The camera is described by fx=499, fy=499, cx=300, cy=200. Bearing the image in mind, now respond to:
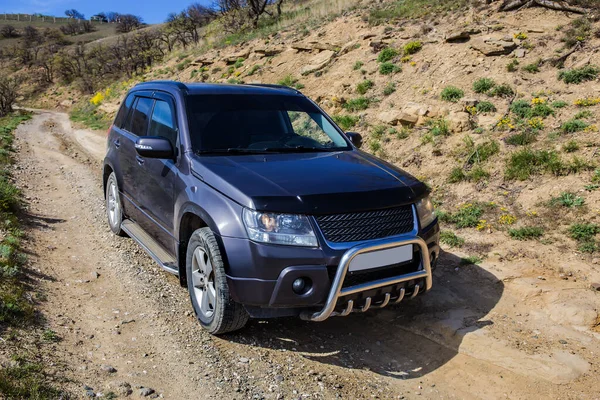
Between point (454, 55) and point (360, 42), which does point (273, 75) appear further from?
point (454, 55)

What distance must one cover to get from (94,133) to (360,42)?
10607mm

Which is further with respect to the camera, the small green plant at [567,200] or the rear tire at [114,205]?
the small green plant at [567,200]

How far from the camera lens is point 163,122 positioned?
4.78m

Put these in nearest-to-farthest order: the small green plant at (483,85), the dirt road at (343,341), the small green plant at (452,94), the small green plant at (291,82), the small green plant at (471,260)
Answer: the dirt road at (343,341) → the small green plant at (471,260) → the small green plant at (483,85) → the small green plant at (452,94) → the small green plant at (291,82)

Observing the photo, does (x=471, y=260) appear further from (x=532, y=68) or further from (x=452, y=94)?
(x=532, y=68)

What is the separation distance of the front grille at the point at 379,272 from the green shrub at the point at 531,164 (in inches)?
159

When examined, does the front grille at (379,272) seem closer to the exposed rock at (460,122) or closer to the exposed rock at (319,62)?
the exposed rock at (460,122)

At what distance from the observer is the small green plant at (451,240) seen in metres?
5.89

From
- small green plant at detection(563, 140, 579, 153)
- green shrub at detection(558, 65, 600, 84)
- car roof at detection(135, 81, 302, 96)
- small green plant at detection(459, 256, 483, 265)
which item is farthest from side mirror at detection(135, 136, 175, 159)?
green shrub at detection(558, 65, 600, 84)

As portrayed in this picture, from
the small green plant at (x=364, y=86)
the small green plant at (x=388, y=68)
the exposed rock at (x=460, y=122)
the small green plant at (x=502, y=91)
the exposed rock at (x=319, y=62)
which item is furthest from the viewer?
the exposed rock at (x=319, y=62)

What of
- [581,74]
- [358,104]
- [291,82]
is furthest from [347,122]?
[291,82]

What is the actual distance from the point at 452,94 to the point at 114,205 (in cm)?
694

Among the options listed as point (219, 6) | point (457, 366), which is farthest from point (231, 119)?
point (219, 6)

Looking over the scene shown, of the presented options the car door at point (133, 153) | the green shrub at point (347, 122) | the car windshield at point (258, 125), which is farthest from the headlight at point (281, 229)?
the green shrub at point (347, 122)
